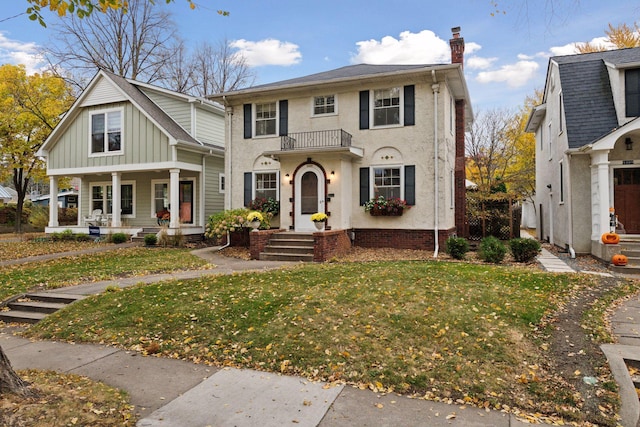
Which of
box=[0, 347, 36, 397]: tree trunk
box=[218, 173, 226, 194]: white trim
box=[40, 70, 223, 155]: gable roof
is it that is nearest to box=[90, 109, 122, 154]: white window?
box=[40, 70, 223, 155]: gable roof

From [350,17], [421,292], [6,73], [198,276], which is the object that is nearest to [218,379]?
[421,292]

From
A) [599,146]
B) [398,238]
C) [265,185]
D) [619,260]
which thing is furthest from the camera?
[265,185]

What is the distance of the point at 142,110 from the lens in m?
16.4

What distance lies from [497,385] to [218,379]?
2.78 meters

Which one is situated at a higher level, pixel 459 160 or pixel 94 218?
pixel 459 160

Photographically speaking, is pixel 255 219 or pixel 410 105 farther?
pixel 410 105

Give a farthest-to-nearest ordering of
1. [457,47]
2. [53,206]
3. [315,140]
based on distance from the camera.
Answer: [53,206] < [457,47] < [315,140]

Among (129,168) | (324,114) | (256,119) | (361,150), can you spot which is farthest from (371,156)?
(129,168)

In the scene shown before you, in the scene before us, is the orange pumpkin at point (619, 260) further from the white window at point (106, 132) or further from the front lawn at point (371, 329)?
the white window at point (106, 132)

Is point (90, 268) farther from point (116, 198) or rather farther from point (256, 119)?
point (256, 119)

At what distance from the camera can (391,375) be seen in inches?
160

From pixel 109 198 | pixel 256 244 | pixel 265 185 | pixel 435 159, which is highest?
pixel 435 159

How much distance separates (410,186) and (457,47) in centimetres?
630

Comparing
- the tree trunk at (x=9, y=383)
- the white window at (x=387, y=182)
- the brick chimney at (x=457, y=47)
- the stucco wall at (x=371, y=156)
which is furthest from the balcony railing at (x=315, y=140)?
the tree trunk at (x=9, y=383)
